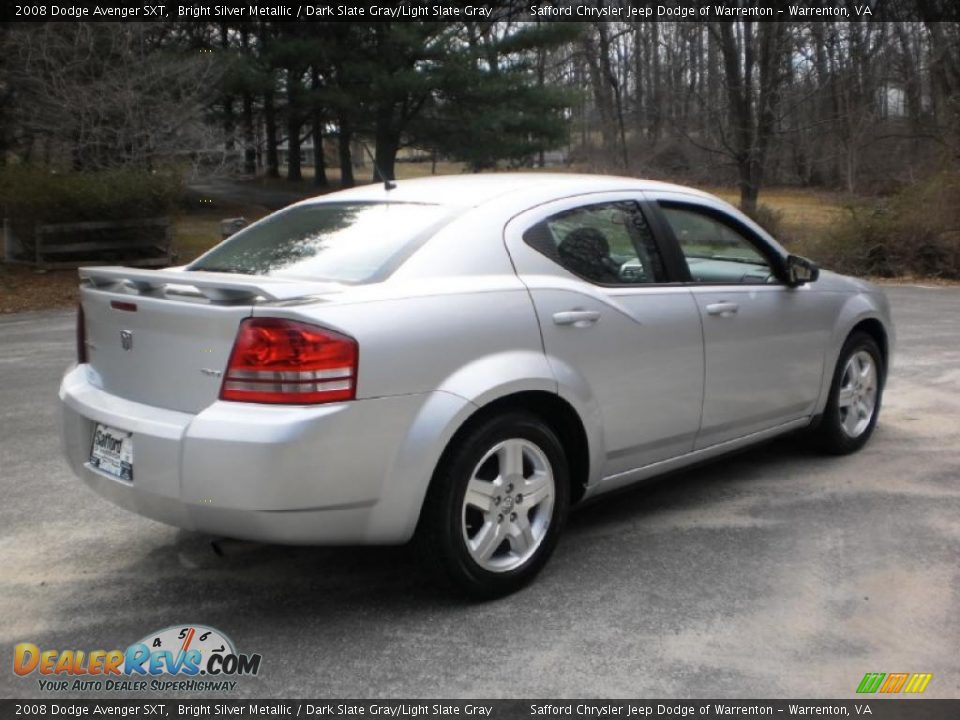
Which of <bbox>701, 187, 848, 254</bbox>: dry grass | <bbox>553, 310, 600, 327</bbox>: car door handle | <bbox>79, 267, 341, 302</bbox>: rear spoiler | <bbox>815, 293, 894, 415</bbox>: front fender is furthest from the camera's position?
<bbox>701, 187, 848, 254</bbox>: dry grass

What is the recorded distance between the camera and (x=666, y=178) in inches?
1391

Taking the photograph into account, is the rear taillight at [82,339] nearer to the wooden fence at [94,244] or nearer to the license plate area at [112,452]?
the license plate area at [112,452]

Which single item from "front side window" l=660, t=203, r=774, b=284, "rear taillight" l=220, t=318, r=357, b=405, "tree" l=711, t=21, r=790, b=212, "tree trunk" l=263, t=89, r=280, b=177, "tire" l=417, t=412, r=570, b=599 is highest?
"tree trunk" l=263, t=89, r=280, b=177

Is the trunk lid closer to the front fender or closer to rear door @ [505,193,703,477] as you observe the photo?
rear door @ [505,193,703,477]

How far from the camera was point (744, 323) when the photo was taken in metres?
4.83

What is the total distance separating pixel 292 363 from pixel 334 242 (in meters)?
0.96

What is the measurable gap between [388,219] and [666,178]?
32464 millimetres

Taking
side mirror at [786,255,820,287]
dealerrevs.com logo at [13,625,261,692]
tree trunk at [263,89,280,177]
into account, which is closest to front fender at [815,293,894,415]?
side mirror at [786,255,820,287]

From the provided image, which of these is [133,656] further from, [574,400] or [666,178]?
[666,178]

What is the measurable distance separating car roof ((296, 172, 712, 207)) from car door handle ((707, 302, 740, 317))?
612 mm

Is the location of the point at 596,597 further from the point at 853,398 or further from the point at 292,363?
the point at 853,398

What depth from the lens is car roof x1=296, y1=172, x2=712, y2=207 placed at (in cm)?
426

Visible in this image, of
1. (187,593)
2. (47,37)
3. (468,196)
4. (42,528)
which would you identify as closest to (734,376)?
(468,196)

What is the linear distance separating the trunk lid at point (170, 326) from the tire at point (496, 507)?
31.1 inches
